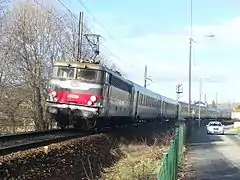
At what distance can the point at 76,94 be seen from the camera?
2480cm

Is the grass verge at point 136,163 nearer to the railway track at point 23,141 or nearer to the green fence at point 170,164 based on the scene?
the green fence at point 170,164

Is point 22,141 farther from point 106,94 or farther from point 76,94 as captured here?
point 106,94

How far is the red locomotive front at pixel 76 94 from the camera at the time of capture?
24.3 meters

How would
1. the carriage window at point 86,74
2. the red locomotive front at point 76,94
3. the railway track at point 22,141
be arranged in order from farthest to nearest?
1. the carriage window at point 86,74
2. the red locomotive front at point 76,94
3. the railway track at point 22,141

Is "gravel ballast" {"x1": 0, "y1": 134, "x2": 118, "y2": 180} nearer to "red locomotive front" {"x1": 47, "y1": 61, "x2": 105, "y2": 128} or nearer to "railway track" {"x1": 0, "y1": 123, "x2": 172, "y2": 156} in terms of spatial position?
"railway track" {"x1": 0, "y1": 123, "x2": 172, "y2": 156}

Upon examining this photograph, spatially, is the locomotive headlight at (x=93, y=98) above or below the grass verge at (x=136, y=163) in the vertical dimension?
above

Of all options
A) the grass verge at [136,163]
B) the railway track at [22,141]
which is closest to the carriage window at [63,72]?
the grass verge at [136,163]

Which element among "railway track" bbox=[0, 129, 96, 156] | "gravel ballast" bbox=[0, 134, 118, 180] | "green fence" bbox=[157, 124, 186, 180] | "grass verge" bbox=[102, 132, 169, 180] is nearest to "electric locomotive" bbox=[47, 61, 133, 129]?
"gravel ballast" bbox=[0, 134, 118, 180]

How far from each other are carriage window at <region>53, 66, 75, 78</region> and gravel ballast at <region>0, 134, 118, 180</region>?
12.1 ft

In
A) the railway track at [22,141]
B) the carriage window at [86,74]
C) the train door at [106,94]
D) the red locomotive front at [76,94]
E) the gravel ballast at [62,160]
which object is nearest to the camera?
the gravel ballast at [62,160]

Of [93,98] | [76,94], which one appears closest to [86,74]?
[76,94]

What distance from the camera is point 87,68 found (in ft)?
83.6

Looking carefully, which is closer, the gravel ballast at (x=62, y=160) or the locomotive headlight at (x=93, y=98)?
the gravel ballast at (x=62, y=160)

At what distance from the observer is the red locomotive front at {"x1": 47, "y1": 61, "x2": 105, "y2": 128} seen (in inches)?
958
